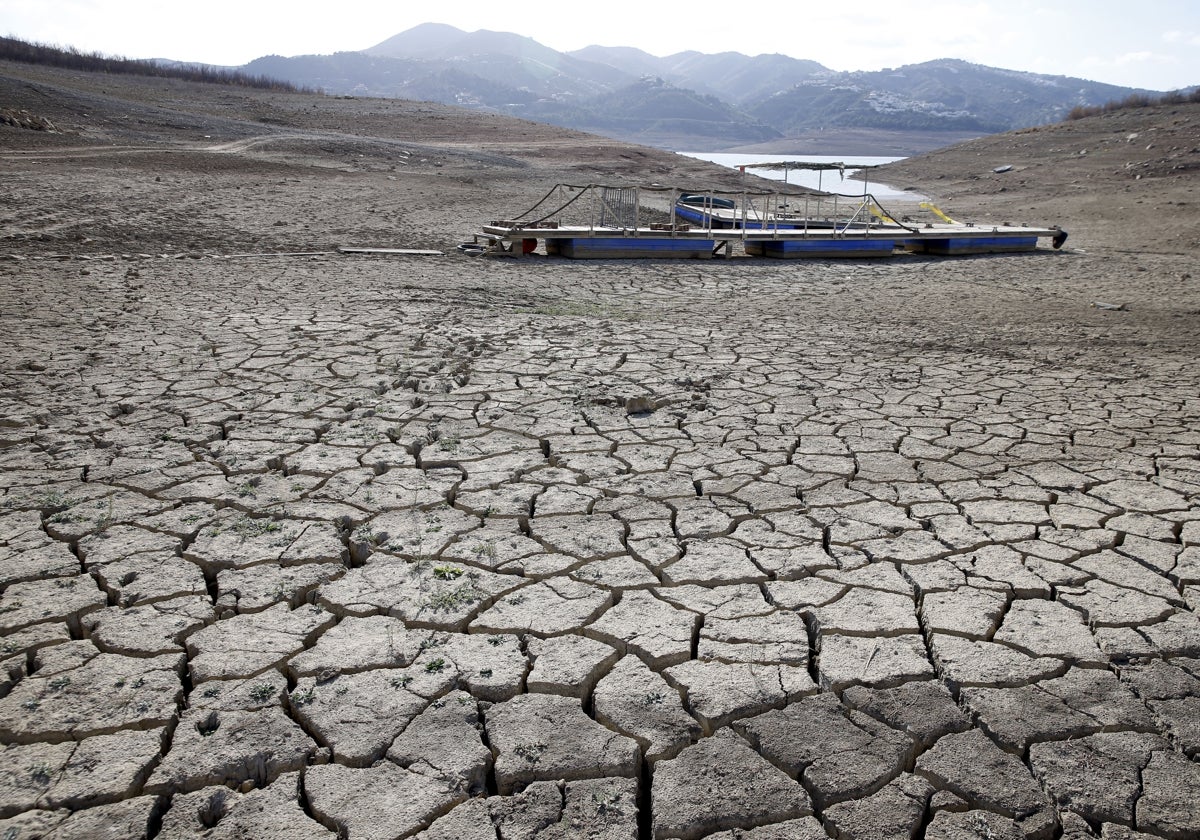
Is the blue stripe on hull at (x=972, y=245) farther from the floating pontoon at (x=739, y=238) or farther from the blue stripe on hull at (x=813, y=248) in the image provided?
the blue stripe on hull at (x=813, y=248)

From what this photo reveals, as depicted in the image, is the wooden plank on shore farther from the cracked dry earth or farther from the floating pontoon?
the cracked dry earth

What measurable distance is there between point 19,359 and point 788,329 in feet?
17.8

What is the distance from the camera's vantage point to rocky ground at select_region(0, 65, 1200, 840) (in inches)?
82.2

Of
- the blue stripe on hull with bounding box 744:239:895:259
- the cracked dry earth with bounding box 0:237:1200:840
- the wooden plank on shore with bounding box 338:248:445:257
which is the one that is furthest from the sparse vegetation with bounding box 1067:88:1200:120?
the cracked dry earth with bounding box 0:237:1200:840

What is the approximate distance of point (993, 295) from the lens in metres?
9.02

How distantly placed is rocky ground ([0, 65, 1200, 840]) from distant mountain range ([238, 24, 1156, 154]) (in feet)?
245

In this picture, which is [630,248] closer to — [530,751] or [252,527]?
[252,527]

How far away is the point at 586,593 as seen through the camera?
115 inches

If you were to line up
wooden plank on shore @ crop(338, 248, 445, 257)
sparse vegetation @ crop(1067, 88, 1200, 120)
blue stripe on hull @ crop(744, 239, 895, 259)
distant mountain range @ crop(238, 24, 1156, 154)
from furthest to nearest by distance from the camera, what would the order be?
distant mountain range @ crop(238, 24, 1156, 154) → sparse vegetation @ crop(1067, 88, 1200, 120) → blue stripe on hull @ crop(744, 239, 895, 259) → wooden plank on shore @ crop(338, 248, 445, 257)

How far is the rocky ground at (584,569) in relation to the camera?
2.09 m

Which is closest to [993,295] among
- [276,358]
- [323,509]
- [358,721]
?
[276,358]

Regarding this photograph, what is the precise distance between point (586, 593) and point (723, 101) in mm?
152468

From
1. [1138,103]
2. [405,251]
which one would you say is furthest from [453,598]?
[1138,103]

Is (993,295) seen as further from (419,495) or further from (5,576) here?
(5,576)
